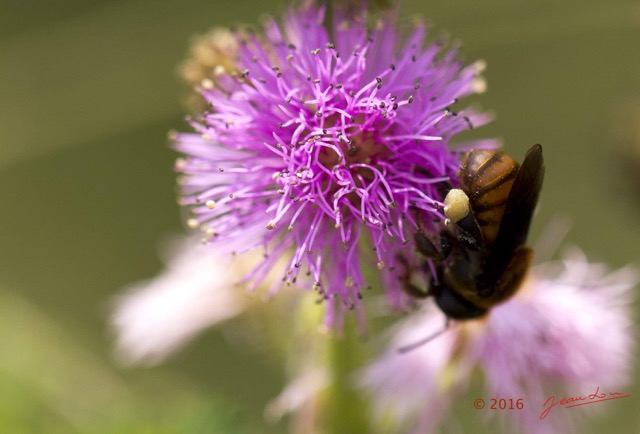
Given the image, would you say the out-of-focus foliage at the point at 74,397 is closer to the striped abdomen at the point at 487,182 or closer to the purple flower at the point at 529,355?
the purple flower at the point at 529,355

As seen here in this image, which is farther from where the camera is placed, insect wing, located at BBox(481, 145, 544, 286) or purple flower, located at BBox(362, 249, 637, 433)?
purple flower, located at BBox(362, 249, 637, 433)

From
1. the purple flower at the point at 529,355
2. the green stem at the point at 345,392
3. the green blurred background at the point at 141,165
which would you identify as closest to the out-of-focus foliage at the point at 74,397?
the green blurred background at the point at 141,165

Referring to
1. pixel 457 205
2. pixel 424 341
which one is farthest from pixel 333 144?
pixel 424 341

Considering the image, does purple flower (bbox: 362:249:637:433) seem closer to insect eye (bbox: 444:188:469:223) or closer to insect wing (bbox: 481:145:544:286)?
insect wing (bbox: 481:145:544:286)

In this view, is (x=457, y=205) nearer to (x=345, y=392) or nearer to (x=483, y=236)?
(x=483, y=236)
